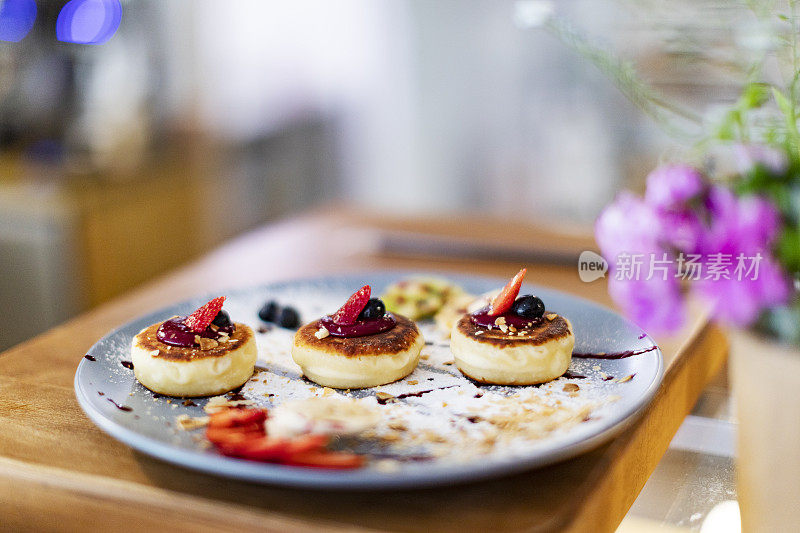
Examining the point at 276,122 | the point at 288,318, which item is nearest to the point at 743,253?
the point at 288,318

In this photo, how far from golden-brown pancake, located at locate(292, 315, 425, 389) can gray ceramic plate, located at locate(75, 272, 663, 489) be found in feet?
0.08

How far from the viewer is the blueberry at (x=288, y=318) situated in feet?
4.27

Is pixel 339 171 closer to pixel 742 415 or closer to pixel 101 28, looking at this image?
pixel 101 28

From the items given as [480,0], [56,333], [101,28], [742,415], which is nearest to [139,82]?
[101,28]

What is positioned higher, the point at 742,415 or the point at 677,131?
the point at 677,131

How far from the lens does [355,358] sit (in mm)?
1070

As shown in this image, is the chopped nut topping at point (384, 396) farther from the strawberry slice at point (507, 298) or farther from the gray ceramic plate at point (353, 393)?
the strawberry slice at point (507, 298)

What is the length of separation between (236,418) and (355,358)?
8.4 inches

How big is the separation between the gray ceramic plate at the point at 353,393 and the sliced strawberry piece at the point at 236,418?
3cm

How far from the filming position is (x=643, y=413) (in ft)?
3.19

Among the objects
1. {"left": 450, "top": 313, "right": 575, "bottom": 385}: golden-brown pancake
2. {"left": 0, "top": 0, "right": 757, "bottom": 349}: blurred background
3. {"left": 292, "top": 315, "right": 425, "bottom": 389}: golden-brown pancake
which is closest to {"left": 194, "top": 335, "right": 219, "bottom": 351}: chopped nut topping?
{"left": 292, "top": 315, "right": 425, "bottom": 389}: golden-brown pancake

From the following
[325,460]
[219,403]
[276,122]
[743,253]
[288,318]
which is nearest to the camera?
[743,253]

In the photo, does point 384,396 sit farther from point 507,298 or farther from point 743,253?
point 743,253

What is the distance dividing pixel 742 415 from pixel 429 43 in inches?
135
